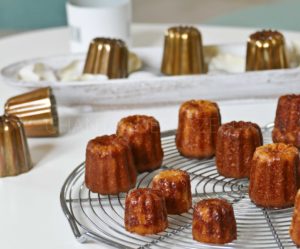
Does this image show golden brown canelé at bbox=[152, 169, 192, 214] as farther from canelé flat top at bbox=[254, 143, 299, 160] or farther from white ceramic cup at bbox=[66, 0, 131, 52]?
white ceramic cup at bbox=[66, 0, 131, 52]

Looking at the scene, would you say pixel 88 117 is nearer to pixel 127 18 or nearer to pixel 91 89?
pixel 91 89

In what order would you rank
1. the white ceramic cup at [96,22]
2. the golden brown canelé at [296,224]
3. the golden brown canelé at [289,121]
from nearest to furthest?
1. the golden brown canelé at [296,224]
2. the golden brown canelé at [289,121]
3. the white ceramic cup at [96,22]

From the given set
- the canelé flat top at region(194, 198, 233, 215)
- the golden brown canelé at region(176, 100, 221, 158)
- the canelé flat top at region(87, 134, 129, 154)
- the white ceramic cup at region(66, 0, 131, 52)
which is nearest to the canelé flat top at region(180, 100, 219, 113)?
the golden brown canelé at region(176, 100, 221, 158)

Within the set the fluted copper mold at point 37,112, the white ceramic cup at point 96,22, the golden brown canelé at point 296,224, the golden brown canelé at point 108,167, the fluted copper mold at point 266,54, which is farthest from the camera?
the white ceramic cup at point 96,22

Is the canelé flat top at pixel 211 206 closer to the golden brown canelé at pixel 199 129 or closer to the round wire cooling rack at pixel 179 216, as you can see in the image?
the round wire cooling rack at pixel 179 216

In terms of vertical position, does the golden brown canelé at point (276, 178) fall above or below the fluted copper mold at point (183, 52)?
below

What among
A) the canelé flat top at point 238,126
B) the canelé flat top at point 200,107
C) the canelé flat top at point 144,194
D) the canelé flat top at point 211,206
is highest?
the canelé flat top at point 200,107

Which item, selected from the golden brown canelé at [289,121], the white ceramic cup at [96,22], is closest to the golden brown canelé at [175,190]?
the golden brown canelé at [289,121]

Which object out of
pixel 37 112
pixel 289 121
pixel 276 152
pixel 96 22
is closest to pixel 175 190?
pixel 276 152

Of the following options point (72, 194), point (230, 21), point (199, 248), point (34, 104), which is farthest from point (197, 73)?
point (230, 21)
